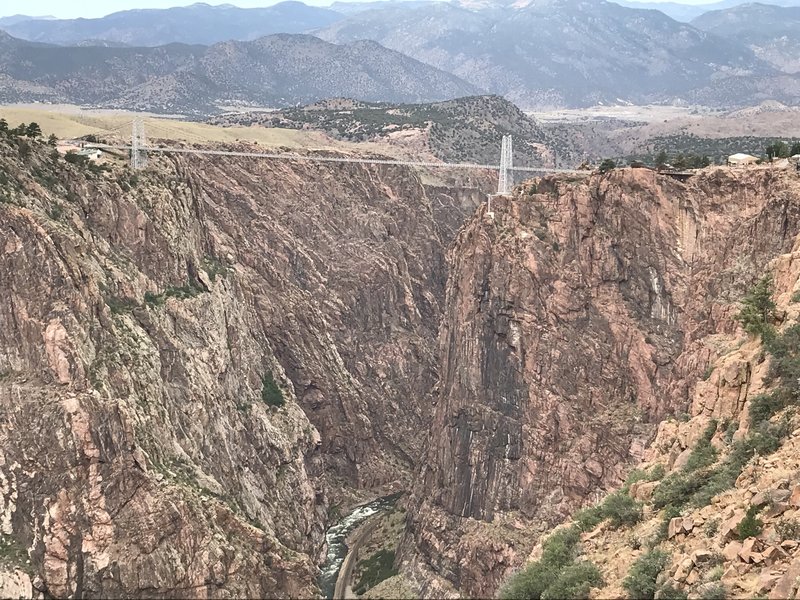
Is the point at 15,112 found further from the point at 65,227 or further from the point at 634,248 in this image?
the point at 634,248

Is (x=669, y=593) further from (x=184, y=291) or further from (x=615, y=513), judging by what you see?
(x=184, y=291)

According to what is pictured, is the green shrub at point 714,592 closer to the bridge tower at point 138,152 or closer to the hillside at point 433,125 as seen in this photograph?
the bridge tower at point 138,152

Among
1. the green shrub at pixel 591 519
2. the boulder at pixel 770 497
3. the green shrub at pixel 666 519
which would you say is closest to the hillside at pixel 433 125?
the green shrub at pixel 591 519

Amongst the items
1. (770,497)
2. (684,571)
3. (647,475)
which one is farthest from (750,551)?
(647,475)

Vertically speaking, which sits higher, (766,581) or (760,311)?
(760,311)

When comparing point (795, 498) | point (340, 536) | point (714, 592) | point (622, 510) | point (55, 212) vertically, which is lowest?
point (340, 536)

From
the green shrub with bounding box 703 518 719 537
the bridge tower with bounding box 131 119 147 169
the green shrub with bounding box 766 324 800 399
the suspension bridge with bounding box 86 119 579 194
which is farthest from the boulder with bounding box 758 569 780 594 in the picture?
the bridge tower with bounding box 131 119 147 169

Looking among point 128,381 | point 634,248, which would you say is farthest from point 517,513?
point 128,381
